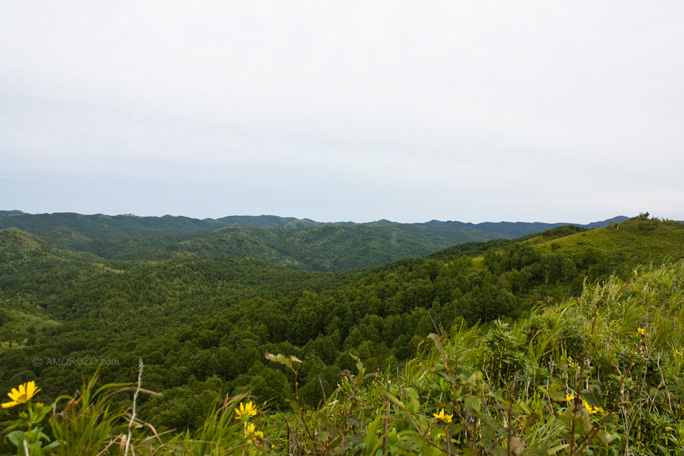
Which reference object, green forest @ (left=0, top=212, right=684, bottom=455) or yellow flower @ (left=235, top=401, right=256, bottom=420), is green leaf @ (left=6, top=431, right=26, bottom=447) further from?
yellow flower @ (left=235, top=401, right=256, bottom=420)

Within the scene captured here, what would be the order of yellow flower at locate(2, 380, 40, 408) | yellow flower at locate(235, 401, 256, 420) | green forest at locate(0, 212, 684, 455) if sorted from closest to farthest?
yellow flower at locate(2, 380, 40, 408) → green forest at locate(0, 212, 684, 455) → yellow flower at locate(235, 401, 256, 420)

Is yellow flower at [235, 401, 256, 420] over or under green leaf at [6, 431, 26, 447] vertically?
under

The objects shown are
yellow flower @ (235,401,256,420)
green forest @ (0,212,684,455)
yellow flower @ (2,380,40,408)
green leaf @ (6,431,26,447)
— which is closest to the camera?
green leaf @ (6,431,26,447)

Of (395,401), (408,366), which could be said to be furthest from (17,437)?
(408,366)

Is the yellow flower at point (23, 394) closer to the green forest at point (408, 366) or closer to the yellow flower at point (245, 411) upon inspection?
the green forest at point (408, 366)

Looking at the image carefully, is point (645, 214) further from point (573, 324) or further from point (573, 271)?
point (573, 324)

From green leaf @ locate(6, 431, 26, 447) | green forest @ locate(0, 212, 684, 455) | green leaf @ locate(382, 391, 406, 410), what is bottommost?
green forest @ locate(0, 212, 684, 455)

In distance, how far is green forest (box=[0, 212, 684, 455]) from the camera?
1.70 metres

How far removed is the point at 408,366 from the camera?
3.78 metres

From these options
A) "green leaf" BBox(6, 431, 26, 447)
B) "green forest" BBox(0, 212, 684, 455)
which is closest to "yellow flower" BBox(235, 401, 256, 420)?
"green forest" BBox(0, 212, 684, 455)

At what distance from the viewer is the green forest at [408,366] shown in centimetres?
170

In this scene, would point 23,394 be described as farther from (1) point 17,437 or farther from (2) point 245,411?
(2) point 245,411

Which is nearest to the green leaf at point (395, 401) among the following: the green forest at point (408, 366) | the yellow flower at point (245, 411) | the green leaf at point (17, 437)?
the green forest at point (408, 366)

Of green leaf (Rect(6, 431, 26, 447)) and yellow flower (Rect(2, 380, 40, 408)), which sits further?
yellow flower (Rect(2, 380, 40, 408))
